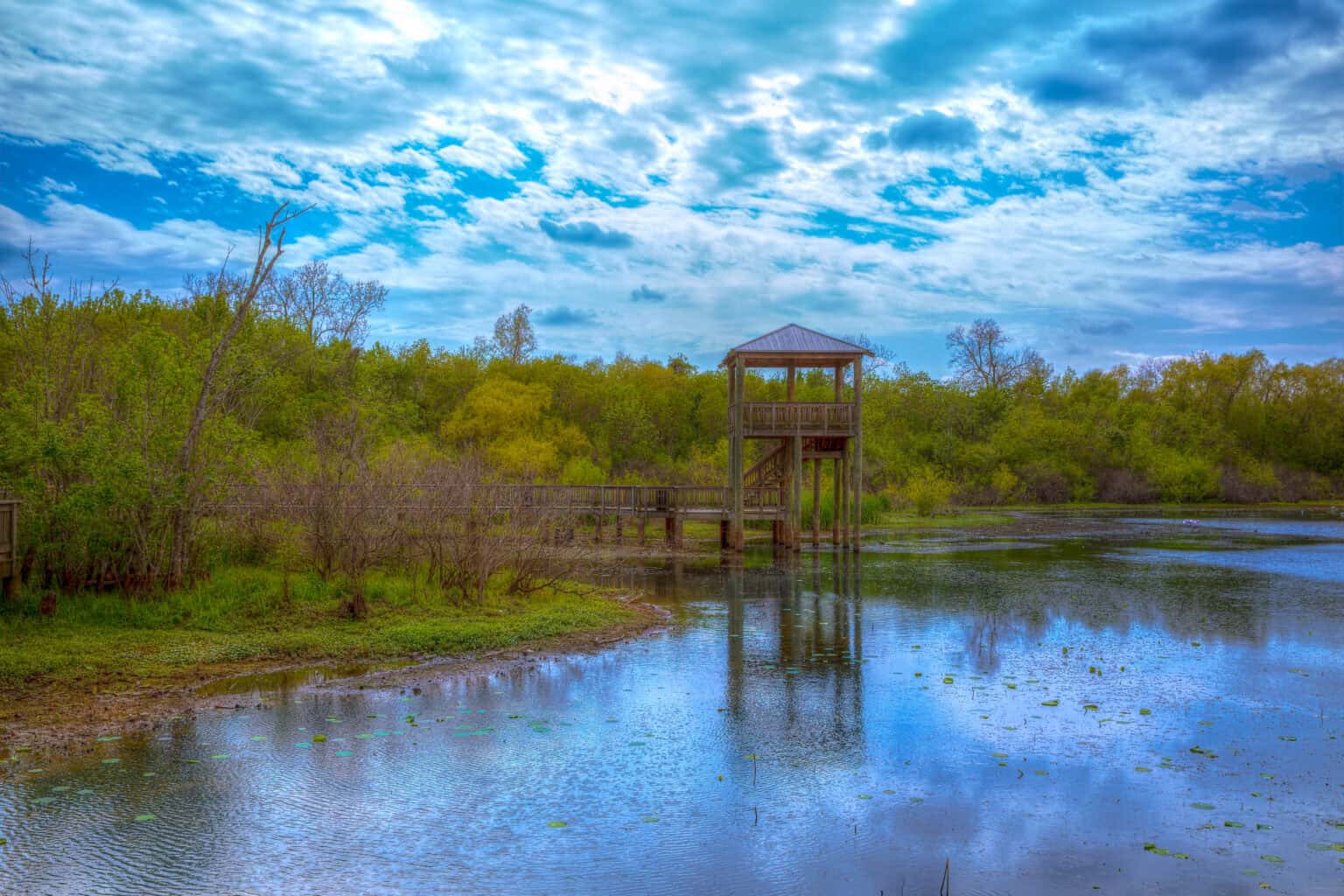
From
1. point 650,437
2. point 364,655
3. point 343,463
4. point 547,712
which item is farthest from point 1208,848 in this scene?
point 650,437

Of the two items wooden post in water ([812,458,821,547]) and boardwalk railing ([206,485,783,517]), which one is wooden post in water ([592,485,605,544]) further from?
wooden post in water ([812,458,821,547])

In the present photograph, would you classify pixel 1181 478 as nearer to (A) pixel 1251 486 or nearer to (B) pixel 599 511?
(A) pixel 1251 486

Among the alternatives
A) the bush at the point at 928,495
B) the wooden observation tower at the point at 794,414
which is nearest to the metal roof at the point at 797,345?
the wooden observation tower at the point at 794,414

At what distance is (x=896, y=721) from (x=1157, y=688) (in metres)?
3.94

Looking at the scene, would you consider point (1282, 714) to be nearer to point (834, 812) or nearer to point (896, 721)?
point (896, 721)

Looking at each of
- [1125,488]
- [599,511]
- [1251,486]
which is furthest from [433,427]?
[1251,486]

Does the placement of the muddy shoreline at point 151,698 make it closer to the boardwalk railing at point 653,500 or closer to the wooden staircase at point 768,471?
the boardwalk railing at point 653,500

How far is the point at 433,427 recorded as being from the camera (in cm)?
5447

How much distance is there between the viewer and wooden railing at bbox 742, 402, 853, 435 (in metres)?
30.8

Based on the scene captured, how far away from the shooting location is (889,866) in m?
6.73

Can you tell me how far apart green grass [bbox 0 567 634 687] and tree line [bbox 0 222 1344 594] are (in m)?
0.69

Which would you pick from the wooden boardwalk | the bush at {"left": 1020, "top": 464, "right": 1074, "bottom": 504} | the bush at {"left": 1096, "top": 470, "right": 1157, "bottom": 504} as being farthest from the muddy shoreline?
the bush at {"left": 1096, "top": 470, "right": 1157, "bottom": 504}

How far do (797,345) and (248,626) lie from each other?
1956cm

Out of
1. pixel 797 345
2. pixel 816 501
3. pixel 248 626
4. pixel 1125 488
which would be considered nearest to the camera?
pixel 248 626
